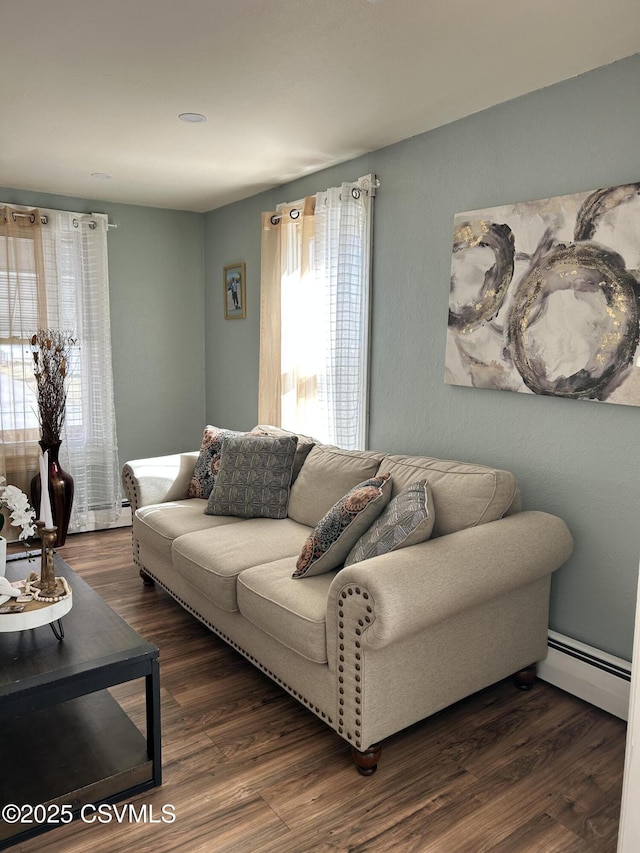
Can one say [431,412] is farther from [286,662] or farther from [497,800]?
[497,800]

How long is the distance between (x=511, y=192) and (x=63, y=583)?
7.97ft

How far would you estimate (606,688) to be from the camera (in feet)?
8.38

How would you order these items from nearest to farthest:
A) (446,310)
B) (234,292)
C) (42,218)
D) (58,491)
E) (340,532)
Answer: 1. (340,532)
2. (446,310)
3. (58,491)
4. (42,218)
5. (234,292)

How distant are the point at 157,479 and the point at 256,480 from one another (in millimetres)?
Answer: 706

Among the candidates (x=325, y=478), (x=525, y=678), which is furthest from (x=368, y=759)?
(x=325, y=478)

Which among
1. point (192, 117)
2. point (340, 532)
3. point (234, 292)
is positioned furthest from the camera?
point (234, 292)

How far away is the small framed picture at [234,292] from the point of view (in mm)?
4875

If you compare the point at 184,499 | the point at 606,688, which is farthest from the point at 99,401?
the point at 606,688

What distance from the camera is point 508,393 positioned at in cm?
289

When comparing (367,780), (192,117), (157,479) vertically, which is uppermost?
(192,117)

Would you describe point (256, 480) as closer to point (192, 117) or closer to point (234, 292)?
point (192, 117)

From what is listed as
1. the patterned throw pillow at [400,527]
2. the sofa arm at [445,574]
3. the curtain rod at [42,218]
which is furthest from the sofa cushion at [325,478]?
the curtain rod at [42,218]

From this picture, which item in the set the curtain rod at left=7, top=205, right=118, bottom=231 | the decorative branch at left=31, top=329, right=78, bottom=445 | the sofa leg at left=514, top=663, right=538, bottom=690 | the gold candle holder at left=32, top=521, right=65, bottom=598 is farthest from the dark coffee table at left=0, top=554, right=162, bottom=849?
the curtain rod at left=7, top=205, right=118, bottom=231

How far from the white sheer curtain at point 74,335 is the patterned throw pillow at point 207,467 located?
4.42 ft
